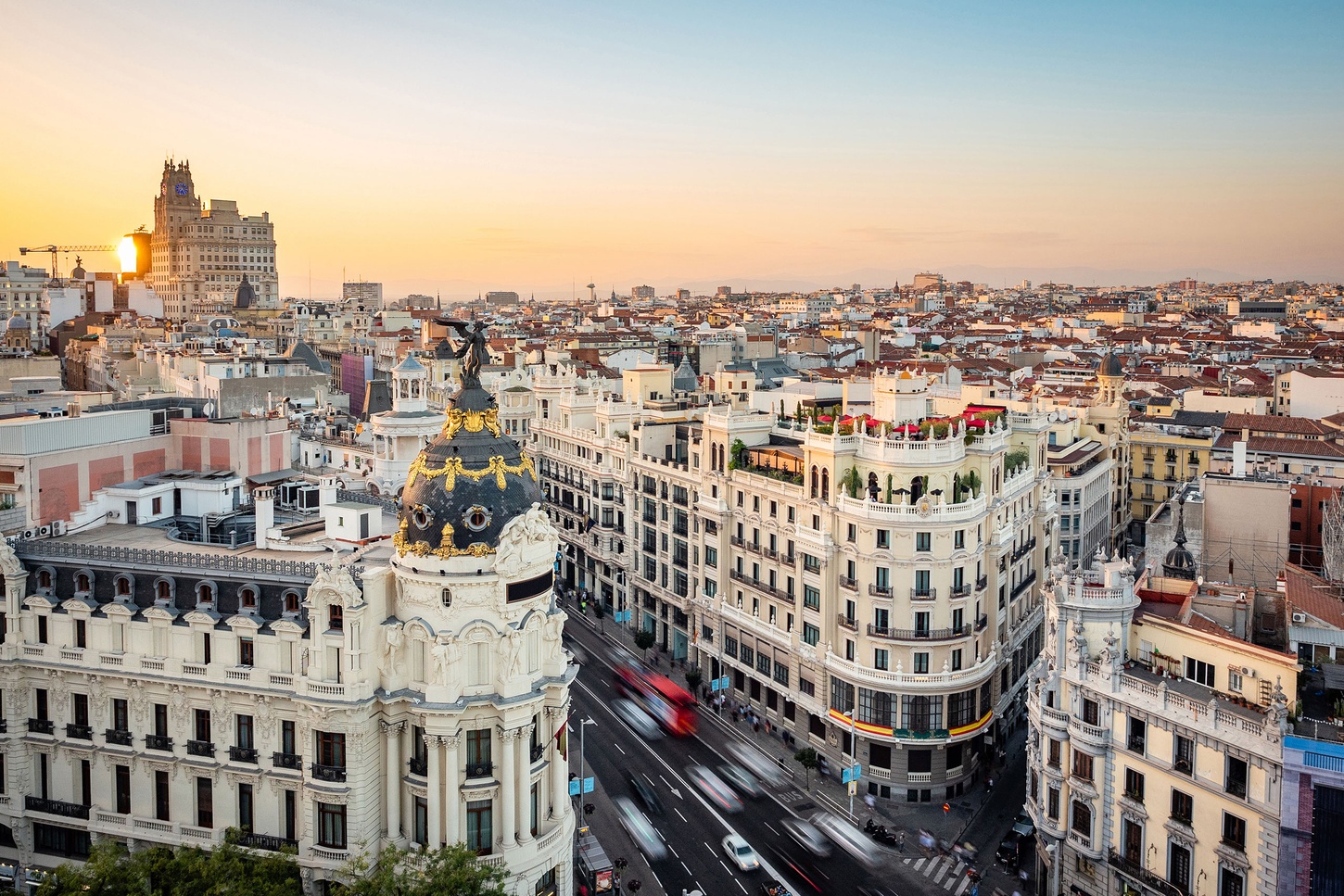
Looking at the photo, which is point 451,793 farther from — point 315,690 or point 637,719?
point 637,719

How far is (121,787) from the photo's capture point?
53.2 meters

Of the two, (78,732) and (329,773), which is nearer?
(329,773)

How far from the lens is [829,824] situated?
69.6 meters

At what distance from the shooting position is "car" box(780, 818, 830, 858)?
2606 inches

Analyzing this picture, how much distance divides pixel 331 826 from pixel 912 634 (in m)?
39.1

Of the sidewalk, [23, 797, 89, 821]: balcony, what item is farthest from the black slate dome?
the sidewalk

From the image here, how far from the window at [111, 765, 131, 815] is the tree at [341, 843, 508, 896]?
42.8ft

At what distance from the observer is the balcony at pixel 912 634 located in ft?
238

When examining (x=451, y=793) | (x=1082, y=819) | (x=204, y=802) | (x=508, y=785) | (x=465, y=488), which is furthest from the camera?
(x=1082, y=819)

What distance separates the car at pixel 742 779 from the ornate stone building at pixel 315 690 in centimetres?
2209

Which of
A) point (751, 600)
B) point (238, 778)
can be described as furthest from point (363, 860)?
point (751, 600)

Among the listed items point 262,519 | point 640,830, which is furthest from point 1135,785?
point 262,519

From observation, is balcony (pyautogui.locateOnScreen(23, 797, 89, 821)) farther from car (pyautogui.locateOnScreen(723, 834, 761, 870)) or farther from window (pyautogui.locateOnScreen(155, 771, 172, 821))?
car (pyautogui.locateOnScreen(723, 834, 761, 870))

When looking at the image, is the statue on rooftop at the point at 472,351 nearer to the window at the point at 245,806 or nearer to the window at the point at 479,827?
the window at the point at 479,827
